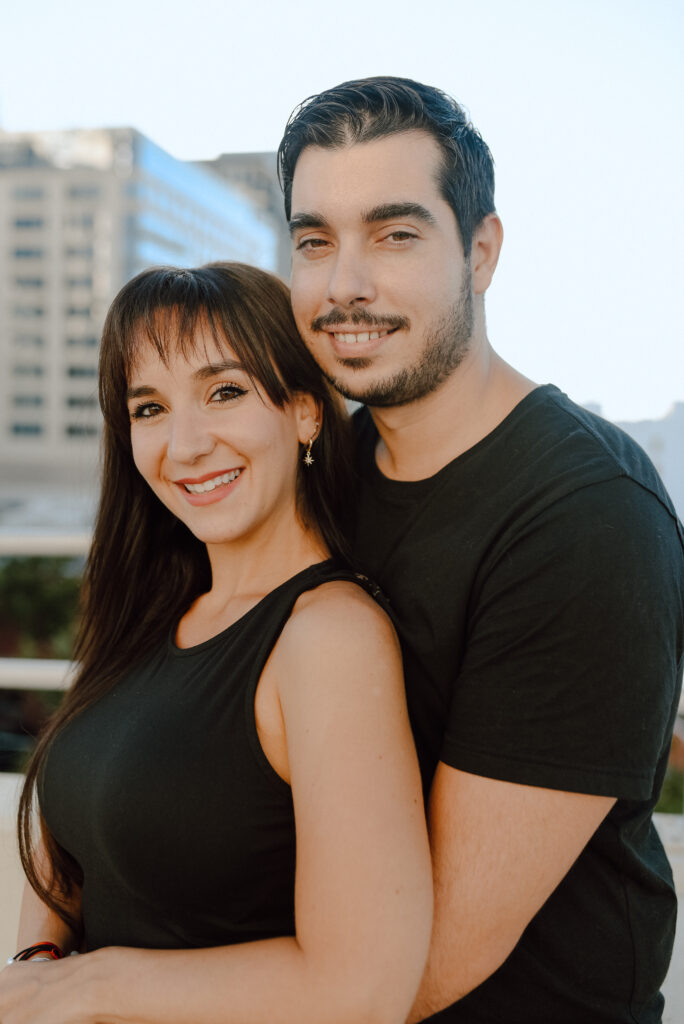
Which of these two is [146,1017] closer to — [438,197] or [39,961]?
[39,961]

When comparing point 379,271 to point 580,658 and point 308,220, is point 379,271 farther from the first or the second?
point 580,658

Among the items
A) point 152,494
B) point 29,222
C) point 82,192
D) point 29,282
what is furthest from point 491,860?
point 29,282

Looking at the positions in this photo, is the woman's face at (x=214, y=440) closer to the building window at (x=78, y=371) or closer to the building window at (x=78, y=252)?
the building window at (x=78, y=371)

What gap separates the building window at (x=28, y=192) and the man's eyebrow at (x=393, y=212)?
3278 inches

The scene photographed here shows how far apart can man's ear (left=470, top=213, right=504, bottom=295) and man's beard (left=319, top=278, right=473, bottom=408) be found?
0.38 feet

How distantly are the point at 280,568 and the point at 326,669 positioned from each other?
0.35 meters

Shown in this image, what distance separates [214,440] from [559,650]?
590mm

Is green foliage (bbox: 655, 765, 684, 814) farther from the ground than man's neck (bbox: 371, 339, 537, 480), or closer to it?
closer to it

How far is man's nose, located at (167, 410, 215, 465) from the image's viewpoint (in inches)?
54.2

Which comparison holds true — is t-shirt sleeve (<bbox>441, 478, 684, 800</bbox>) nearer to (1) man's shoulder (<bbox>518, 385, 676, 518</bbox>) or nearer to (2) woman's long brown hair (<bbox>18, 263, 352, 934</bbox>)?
(1) man's shoulder (<bbox>518, 385, 676, 518</bbox>)

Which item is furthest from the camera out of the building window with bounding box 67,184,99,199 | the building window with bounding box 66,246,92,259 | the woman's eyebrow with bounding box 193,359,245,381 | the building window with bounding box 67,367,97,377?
the building window with bounding box 67,367,97,377

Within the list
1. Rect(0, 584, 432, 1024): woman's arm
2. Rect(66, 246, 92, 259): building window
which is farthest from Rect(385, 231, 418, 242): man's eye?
Rect(66, 246, 92, 259): building window

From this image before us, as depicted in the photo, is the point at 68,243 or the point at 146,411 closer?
the point at 146,411

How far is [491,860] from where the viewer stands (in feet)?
3.76
